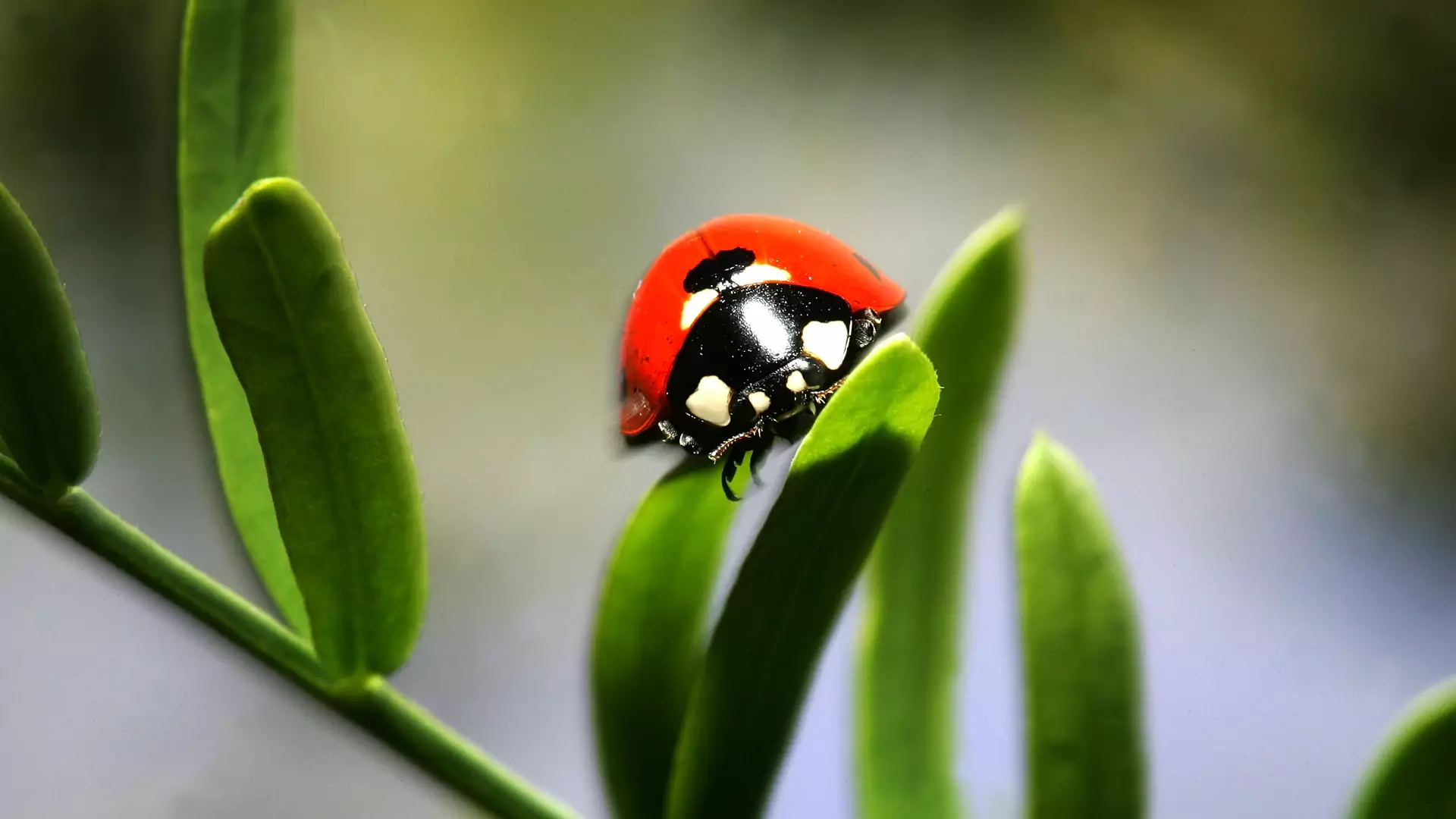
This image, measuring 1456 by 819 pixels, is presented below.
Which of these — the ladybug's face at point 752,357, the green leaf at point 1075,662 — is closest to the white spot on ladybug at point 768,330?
the ladybug's face at point 752,357

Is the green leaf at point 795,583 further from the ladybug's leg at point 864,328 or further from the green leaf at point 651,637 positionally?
the ladybug's leg at point 864,328

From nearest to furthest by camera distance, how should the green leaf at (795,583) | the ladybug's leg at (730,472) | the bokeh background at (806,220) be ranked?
the green leaf at (795,583) < the ladybug's leg at (730,472) < the bokeh background at (806,220)

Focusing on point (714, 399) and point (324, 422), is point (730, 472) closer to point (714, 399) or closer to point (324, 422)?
point (714, 399)

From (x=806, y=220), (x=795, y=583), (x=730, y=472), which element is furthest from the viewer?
(x=806, y=220)

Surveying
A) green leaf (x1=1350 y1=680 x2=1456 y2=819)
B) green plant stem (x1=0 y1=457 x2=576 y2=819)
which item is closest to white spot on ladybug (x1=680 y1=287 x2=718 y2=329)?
green plant stem (x1=0 y1=457 x2=576 y2=819)

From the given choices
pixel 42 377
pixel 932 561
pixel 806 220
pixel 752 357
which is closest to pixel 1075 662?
pixel 932 561

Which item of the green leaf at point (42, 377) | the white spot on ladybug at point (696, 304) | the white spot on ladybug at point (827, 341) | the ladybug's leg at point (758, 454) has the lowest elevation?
the green leaf at point (42, 377)
